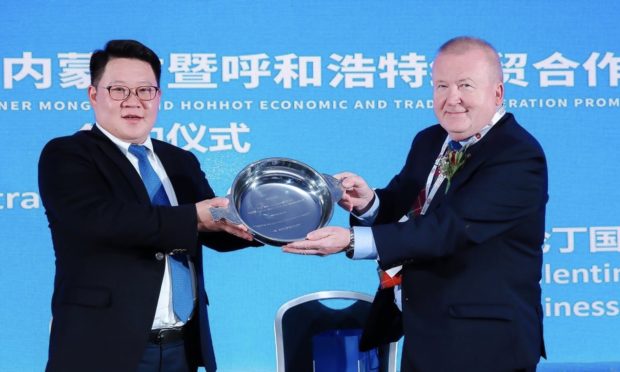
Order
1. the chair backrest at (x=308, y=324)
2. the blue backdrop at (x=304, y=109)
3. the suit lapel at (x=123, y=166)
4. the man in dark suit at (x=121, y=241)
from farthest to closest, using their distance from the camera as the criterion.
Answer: the blue backdrop at (x=304, y=109) < the chair backrest at (x=308, y=324) < the suit lapel at (x=123, y=166) < the man in dark suit at (x=121, y=241)

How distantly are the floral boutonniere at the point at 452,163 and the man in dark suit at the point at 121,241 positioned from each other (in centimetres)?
62

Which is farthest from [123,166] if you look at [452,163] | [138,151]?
[452,163]

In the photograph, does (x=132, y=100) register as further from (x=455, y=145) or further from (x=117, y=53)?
(x=455, y=145)

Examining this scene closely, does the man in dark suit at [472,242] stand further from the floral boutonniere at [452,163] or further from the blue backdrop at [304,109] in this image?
the blue backdrop at [304,109]

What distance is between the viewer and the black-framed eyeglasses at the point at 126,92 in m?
2.26

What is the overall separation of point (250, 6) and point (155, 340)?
2065mm

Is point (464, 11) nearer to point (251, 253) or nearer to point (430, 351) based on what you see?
point (251, 253)

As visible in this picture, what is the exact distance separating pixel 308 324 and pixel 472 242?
1.07 m

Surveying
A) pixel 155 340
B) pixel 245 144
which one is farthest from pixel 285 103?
pixel 155 340

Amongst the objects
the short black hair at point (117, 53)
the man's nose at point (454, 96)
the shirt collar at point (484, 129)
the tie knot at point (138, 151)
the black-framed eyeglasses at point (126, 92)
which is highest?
the short black hair at point (117, 53)

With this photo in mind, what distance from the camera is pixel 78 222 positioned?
2.08 m

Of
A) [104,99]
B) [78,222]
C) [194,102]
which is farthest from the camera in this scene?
[194,102]

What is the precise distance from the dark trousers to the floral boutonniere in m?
0.93

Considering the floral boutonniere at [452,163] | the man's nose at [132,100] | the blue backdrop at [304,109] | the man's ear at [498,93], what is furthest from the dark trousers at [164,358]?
the blue backdrop at [304,109]
